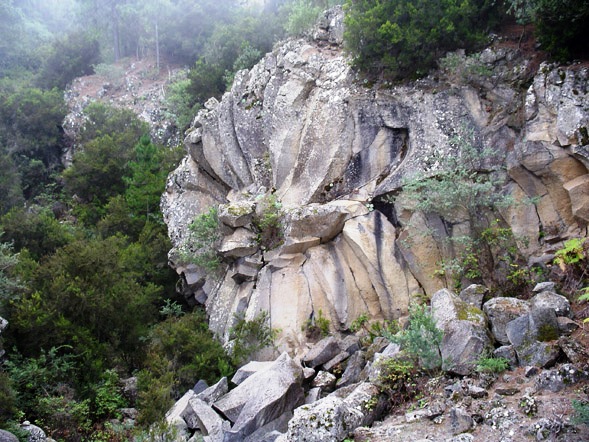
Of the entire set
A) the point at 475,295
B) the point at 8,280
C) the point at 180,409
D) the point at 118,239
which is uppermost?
the point at 118,239

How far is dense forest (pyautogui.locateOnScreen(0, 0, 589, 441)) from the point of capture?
13.4 metres

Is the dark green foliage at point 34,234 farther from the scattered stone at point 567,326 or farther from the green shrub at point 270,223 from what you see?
the scattered stone at point 567,326

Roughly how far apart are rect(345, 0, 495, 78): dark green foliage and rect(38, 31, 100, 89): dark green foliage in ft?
102

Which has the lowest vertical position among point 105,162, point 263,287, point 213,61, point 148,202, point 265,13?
point 263,287

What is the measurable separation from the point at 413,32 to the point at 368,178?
459 centimetres

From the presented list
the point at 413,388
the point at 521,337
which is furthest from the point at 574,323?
the point at 413,388

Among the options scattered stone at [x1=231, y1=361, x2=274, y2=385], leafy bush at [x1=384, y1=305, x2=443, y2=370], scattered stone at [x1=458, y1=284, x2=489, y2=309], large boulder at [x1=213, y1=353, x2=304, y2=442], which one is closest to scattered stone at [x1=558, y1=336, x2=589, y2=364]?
leafy bush at [x1=384, y1=305, x2=443, y2=370]

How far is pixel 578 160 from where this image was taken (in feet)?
43.3

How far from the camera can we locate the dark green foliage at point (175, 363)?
42.5 ft

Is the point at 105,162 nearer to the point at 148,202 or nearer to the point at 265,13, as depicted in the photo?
the point at 148,202

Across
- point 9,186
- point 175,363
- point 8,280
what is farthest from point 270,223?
A: point 9,186

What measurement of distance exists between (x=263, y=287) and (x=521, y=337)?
8245 mm

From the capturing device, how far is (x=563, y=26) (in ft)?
46.6

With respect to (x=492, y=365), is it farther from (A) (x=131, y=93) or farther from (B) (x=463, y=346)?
(A) (x=131, y=93)
